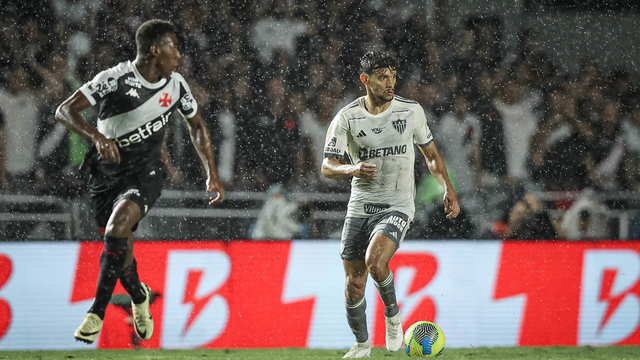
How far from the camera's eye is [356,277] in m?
6.05

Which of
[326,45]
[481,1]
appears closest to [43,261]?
[326,45]

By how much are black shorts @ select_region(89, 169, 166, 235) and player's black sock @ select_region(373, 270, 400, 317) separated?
1679mm

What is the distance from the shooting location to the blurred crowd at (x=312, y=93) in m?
8.64

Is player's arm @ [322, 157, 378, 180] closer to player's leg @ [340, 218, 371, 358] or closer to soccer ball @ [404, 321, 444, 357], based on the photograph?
player's leg @ [340, 218, 371, 358]

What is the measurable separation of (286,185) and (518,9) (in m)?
4.44

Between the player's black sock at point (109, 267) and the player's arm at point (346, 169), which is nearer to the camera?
the player's black sock at point (109, 267)

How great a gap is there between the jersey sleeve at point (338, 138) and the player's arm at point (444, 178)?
2.04ft

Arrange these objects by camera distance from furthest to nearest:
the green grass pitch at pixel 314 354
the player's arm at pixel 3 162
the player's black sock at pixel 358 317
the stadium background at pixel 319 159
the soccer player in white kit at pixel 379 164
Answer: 1. the player's arm at pixel 3 162
2. the stadium background at pixel 319 159
3. the green grass pitch at pixel 314 354
4. the player's black sock at pixel 358 317
5. the soccer player in white kit at pixel 379 164

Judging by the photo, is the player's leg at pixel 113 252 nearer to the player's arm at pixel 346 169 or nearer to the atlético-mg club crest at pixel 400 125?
the player's arm at pixel 346 169

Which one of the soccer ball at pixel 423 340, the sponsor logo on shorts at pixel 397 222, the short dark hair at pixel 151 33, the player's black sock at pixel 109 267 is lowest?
the soccer ball at pixel 423 340

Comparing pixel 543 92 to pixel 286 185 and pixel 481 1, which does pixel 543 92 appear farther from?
pixel 286 185

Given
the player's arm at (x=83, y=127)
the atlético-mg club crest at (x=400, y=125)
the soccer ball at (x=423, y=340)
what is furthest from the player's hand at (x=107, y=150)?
the soccer ball at (x=423, y=340)

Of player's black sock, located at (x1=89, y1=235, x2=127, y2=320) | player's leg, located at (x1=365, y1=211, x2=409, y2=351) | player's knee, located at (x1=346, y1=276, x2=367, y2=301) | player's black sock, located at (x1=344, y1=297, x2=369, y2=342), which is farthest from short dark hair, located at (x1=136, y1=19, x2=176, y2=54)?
player's black sock, located at (x1=344, y1=297, x2=369, y2=342)

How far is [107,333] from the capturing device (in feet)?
23.5
